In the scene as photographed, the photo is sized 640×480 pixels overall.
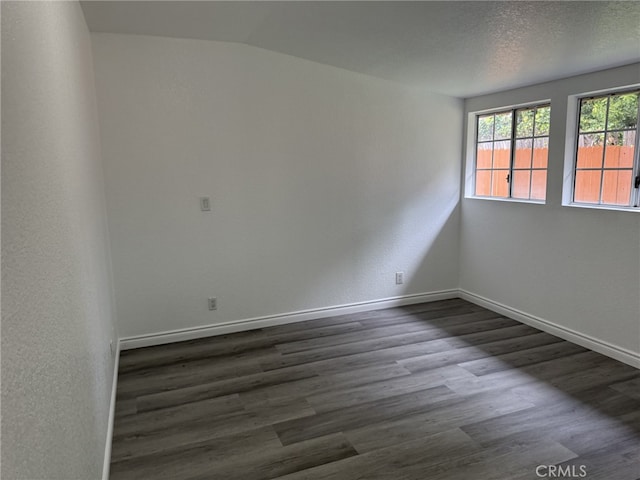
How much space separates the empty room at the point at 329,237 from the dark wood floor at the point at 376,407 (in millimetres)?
18

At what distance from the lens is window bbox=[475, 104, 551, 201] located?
3799 millimetres

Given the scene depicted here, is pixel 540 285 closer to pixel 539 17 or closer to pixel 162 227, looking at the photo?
pixel 539 17

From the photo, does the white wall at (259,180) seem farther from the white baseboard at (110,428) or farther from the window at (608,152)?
the window at (608,152)

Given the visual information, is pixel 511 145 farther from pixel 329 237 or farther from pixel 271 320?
pixel 271 320

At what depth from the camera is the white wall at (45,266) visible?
836 millimetres

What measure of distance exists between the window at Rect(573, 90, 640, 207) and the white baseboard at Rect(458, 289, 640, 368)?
107 cm

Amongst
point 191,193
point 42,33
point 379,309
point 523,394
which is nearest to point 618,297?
point 523,394

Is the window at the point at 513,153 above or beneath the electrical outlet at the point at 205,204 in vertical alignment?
above

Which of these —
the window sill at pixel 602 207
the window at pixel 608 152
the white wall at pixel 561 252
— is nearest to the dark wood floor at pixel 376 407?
the white wall at pixel 561 252

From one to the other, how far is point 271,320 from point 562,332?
2.51 meters

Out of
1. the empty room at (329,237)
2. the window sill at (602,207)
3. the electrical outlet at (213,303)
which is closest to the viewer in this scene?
the empty room at (329,237)

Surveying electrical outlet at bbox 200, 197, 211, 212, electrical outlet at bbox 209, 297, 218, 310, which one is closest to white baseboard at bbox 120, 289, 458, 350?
electrical outlet at bbox 209, 297, 218, 310

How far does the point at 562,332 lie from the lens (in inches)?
143

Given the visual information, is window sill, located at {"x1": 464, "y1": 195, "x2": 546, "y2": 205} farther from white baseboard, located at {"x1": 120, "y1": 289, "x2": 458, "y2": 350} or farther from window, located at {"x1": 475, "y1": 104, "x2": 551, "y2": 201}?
white baseboard, located at {"x1": 120, "y1": 289, "x2": 458, "y2": 350}
